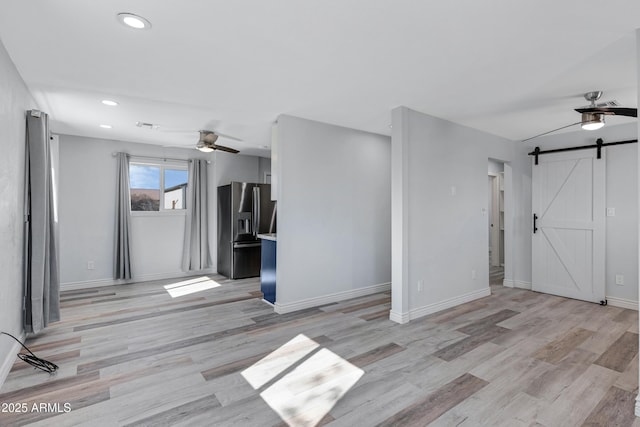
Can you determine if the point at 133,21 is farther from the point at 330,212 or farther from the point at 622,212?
the point at 622,212

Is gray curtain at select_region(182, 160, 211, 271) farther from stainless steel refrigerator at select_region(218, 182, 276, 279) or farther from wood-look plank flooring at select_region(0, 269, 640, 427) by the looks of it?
wood-look plank flooring at select_region(0, 269, 640, 427)

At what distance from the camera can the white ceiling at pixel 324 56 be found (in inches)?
75.0

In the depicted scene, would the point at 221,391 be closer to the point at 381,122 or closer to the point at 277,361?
the point at 277,361

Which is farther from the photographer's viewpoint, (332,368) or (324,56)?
(332,368)

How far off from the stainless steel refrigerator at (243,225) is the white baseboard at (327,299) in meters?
2.15

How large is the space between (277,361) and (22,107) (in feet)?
10.7

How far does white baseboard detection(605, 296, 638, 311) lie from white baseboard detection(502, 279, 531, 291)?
0.98 metres

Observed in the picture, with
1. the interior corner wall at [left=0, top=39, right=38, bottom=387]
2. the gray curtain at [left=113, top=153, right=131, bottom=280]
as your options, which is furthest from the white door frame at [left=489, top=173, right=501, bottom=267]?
the interior corner wall at [left=0, top=39, right=38, bottom=387]

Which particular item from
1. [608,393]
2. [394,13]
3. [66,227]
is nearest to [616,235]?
[608,393]

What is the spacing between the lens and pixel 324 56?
2.47 meters

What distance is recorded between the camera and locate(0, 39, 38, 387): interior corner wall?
2369 mm

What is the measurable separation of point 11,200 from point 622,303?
23.0 feet

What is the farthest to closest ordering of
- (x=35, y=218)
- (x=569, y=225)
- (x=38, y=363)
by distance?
(x=569, y=225), (x=35, y=218), (x=38, y=363)

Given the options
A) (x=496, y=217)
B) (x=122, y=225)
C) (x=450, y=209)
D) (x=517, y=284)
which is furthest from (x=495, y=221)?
(x=122, y=225)
